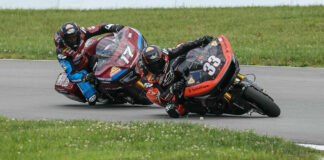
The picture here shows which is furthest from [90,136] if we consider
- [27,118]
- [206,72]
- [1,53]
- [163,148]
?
[1,53]

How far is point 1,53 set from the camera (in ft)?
76.3

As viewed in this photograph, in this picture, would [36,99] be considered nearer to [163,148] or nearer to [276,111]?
[276,111]

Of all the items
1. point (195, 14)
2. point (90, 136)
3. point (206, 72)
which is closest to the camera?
point (90, 136)

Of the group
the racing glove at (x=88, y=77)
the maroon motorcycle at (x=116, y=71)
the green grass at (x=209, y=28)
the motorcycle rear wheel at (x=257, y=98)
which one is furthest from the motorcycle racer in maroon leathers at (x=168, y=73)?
the green grass at (x=209, y=28)

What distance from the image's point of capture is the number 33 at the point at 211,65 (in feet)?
34.2

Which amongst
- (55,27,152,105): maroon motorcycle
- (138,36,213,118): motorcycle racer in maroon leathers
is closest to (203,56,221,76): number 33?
(138,36,213,118): motorcycle racer in maroon leathers

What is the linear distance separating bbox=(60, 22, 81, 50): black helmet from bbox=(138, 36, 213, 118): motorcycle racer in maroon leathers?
5.61 ft

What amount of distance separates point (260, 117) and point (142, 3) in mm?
21422

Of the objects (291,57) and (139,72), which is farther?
(291,57)

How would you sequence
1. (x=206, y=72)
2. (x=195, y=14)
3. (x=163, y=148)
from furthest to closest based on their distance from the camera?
(x=195, y=14) < (x=206, y=72) < (x=163, y=148)

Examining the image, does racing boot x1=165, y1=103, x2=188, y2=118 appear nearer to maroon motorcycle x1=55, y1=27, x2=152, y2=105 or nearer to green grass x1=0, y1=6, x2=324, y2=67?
maroon motorcycle x1=55, y1=27, x2=152, y2=105

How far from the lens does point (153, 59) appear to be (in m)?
10.5

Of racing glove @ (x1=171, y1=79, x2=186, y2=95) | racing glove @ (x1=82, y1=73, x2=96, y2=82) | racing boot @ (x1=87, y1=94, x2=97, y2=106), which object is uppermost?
racing glove @ (x1=171, y1=79, x2=186, y2=95)

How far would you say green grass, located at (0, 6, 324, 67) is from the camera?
71.1ft
